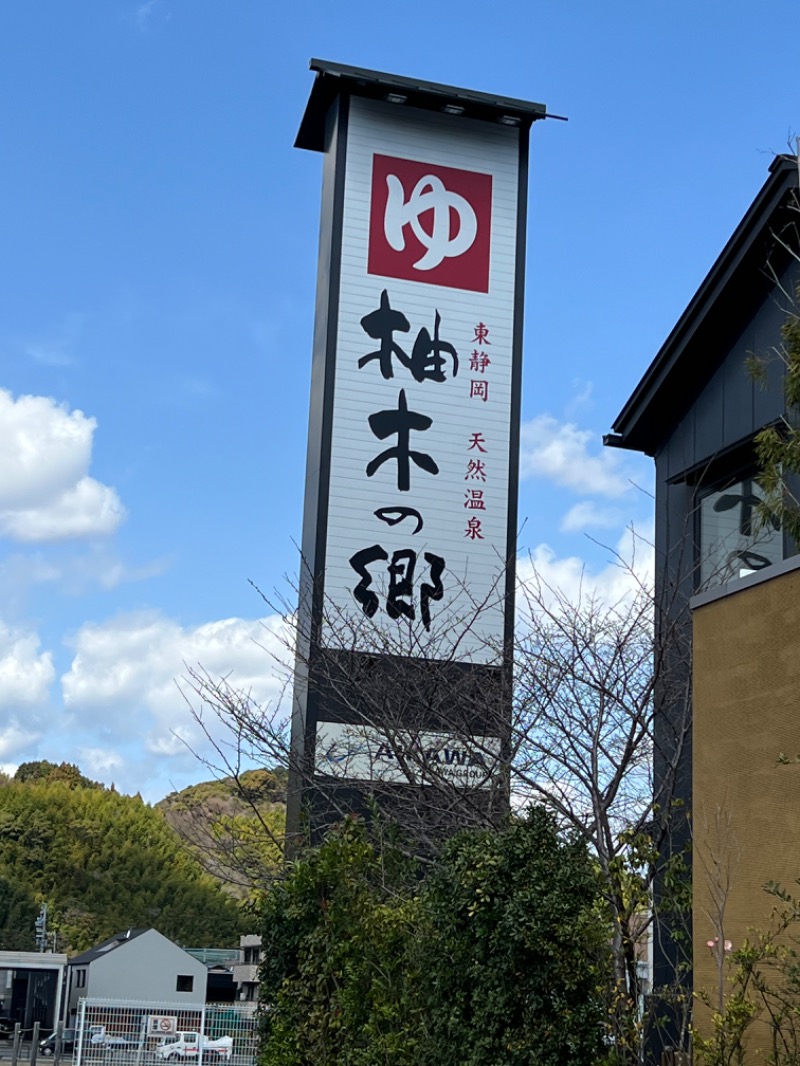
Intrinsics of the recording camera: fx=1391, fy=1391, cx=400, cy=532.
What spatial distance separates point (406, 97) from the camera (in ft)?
77.5

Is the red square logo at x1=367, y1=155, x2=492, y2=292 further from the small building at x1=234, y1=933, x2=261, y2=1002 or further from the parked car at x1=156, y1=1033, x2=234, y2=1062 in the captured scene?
the small building at x1=234, y1=933, x2=261, y2=1002

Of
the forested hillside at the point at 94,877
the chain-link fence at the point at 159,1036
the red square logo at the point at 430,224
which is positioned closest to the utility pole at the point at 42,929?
the forested hillside at the point at 94,877

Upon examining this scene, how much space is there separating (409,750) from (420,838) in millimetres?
1238

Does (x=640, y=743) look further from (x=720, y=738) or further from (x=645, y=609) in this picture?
(x=720, y=738)

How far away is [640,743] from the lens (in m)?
14.6

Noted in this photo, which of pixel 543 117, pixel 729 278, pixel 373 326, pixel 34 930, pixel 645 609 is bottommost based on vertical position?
pixel 34 930

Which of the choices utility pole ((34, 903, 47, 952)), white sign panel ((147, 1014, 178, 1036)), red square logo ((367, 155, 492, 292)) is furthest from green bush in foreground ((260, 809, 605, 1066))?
utility pole ((34, 903, 47, 952))

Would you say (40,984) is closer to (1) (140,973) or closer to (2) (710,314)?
(1) (140,973)

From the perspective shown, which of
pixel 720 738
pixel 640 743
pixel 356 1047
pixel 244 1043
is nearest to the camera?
pixel 720 738

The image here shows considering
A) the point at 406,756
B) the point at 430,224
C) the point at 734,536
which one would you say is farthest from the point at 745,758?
the point at 430,224

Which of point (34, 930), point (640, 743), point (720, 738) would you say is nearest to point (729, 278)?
point (640, 743)

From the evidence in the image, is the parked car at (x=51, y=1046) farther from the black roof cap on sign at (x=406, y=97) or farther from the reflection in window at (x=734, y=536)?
the reflection in window at (x=734, y=536)

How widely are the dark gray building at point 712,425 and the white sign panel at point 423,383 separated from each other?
188 inches

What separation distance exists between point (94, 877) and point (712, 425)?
293 feet
